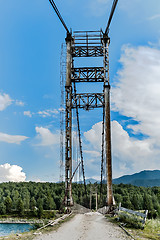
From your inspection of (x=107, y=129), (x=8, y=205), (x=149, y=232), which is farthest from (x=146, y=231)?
(x=8, y=205)

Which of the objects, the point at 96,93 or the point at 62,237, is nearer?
the point at 62,237

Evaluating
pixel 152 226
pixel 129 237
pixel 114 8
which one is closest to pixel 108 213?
pixel 152 226

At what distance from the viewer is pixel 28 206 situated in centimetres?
9994

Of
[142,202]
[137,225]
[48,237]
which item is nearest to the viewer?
[48,237]

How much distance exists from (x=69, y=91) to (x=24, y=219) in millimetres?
82389

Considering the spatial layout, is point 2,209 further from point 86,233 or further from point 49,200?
point 86,233

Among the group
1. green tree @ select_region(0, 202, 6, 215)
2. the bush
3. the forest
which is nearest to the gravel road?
the bush

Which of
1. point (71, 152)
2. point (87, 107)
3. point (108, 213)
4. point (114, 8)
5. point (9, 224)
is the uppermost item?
point (114, 8)

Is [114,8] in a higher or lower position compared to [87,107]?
higher

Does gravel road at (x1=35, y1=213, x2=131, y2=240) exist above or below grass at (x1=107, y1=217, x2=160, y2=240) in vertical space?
above

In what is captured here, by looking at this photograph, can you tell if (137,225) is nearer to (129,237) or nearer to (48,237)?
(129,237)

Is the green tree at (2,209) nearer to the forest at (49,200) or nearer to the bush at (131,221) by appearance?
the forest at (49,200)

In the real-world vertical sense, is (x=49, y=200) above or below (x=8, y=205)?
above

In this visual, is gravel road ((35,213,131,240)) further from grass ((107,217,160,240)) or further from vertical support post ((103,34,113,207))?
vertical support post ((103,34,113,207))
